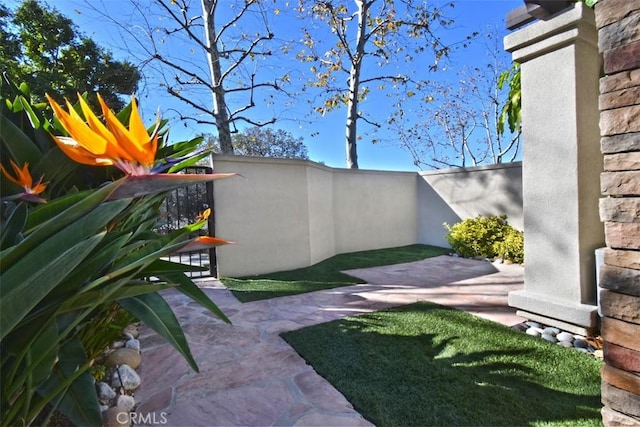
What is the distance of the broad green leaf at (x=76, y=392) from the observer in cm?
105

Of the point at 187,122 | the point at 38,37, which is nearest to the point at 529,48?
the point at 187,122

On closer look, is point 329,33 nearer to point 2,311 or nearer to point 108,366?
point 108,366

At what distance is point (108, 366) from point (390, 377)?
2199mm

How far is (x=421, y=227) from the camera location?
9.88m

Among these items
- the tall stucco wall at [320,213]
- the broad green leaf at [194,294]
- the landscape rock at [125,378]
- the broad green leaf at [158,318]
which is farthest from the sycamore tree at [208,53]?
the broad green leaf at [158,318]

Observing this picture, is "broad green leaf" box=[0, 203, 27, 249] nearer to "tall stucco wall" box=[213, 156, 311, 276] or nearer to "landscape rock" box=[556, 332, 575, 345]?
"landscape rock" box=[556, 332, 575, 345]

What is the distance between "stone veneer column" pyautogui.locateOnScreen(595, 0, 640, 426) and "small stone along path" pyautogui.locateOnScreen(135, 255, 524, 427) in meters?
1.38

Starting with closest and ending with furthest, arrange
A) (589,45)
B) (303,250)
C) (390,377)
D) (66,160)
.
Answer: (66,160) < (390,377) < (589,45) < (303,250)

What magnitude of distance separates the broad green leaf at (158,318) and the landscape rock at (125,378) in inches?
53.3

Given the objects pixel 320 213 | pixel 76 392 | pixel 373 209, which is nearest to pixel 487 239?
pixel 373 209

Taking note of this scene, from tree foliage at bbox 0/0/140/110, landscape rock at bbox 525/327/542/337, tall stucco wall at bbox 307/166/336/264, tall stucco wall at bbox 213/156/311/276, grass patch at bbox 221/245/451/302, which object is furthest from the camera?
tree foliage at bbox 0/0/140/110

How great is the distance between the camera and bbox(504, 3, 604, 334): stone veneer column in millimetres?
3016

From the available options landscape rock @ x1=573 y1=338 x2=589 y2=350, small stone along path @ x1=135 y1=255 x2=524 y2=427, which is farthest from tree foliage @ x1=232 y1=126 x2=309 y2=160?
landscape rock @ x1=573 y1=338 x2=589 y2=350

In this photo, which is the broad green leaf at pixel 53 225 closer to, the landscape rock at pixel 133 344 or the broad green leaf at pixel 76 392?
the broad green leaf at pixel 76 392
